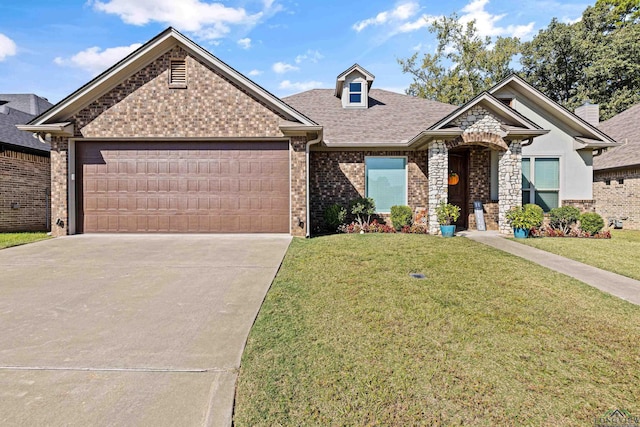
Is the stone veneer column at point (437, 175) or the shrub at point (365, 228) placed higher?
the stone veneer column at point (437, 175)

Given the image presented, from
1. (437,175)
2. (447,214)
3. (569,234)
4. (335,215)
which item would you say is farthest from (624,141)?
(335,215)

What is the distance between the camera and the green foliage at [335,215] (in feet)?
36.7

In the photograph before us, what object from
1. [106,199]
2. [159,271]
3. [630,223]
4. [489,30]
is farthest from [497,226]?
[489,30]

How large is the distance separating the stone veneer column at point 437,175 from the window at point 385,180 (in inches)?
56.8

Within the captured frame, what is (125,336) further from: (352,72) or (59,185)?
(352,72)

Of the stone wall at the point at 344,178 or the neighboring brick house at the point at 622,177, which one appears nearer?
the stone wall at the point at 344,178

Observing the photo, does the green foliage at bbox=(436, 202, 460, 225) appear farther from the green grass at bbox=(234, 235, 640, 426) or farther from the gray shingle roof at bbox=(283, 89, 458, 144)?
the green grass at bbox=(234, 235, 640, 426)

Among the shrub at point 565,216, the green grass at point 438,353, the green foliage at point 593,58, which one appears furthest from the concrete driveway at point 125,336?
the green foliage at point 593,58

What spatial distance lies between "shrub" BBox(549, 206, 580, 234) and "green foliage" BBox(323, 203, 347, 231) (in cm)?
770

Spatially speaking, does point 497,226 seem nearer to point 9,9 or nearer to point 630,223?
point 630,223

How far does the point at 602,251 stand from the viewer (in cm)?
802

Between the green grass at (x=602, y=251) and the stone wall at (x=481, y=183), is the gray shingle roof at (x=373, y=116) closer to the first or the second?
the stone wall at (x=481, y=183)

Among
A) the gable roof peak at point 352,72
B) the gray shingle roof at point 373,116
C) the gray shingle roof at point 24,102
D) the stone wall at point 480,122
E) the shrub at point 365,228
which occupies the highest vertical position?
the gray shingle roof at point 24,102

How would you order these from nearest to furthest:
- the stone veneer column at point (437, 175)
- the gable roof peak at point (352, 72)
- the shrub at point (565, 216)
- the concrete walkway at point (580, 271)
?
the concrete walkway at point (580, 271), the stone veneer column at point (437, 175), the shrub at point (565, 216), the gable roof peak at point (352, 72)
